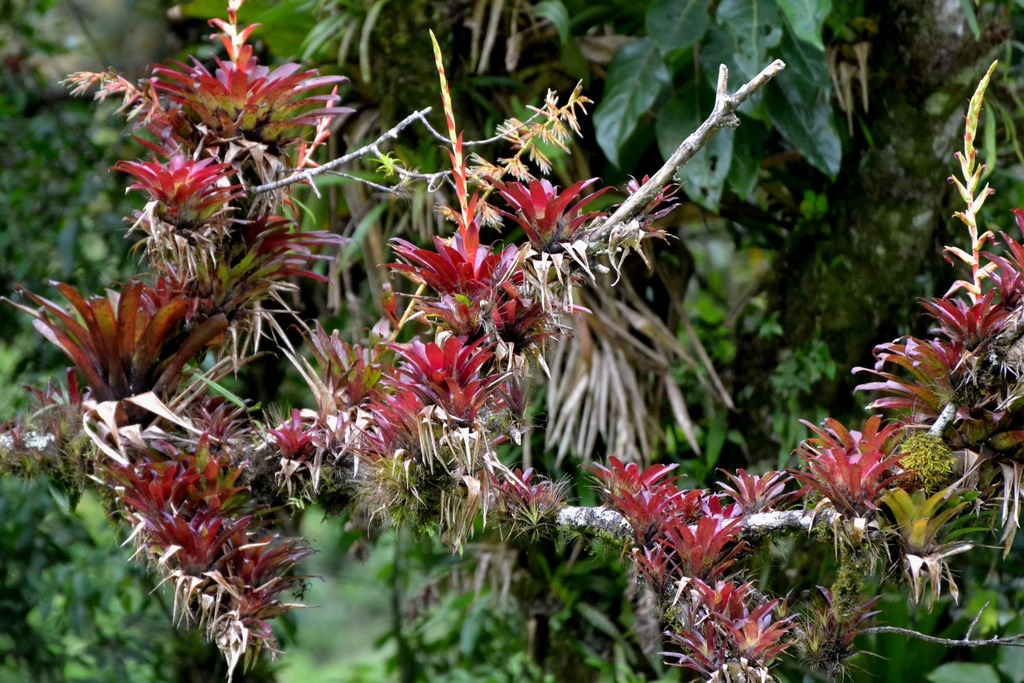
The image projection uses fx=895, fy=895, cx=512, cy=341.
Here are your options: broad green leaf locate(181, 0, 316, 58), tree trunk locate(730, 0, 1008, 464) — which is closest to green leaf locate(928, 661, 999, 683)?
tree trunk locate(730, 0, 1008, 464)

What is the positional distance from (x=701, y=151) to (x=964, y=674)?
1003 mm

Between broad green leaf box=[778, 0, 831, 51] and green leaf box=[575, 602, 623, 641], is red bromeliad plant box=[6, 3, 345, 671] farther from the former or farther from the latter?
green leaf box=[575, 602, 623, 641]

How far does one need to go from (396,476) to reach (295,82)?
1.51ft

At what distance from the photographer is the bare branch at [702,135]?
2.33 ft

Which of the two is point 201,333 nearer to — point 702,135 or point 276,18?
point 702,135

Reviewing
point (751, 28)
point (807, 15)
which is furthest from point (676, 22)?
point (807, 15)

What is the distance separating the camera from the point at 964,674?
1533mm

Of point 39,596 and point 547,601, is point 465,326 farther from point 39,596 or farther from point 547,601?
point 39,596

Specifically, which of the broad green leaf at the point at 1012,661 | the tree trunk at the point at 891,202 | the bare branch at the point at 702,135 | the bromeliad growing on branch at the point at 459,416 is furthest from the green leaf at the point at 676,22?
the broad green leaf at the point at 1012,661

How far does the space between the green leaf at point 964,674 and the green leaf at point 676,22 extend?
1.16m

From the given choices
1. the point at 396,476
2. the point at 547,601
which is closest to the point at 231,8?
the point at 396,476

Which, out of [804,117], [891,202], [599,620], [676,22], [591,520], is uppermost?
[676,22]

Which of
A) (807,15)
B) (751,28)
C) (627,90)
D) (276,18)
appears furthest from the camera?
(276,18)

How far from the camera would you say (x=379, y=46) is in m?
1.70
